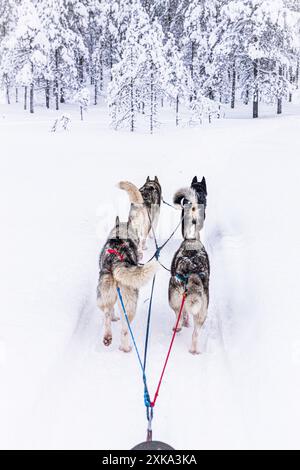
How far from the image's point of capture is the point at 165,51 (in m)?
23.1

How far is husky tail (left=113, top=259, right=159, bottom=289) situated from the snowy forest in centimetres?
1945

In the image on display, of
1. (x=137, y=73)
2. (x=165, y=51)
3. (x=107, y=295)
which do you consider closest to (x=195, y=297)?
(x=107, y=295)

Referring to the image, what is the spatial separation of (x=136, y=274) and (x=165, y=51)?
74.3 ft

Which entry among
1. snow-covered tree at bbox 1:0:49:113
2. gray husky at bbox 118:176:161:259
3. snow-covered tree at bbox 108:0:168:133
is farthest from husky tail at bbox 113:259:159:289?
snow-covered tree at bbox 1:0:49:113

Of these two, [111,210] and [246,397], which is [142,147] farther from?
[246,397]

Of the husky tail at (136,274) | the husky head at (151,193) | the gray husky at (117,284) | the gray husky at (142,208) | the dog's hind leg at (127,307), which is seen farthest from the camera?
the husky head at (151,193)

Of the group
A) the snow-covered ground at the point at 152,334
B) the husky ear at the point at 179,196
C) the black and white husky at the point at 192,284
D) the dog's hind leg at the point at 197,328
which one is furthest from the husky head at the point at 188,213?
the dog's hind leg at the point at 197,328

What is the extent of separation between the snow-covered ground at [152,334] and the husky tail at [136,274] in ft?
3.25

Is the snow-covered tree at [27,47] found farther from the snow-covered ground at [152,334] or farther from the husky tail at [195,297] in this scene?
the husky tail at [195,297]

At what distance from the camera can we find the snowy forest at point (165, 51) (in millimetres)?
21859

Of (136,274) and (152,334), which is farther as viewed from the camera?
(152,334)

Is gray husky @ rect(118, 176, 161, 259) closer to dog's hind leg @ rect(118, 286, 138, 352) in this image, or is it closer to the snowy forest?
dog's hind leg @ rect(118, 286, 138, 352)

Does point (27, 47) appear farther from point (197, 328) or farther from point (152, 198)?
point (197, 328)
